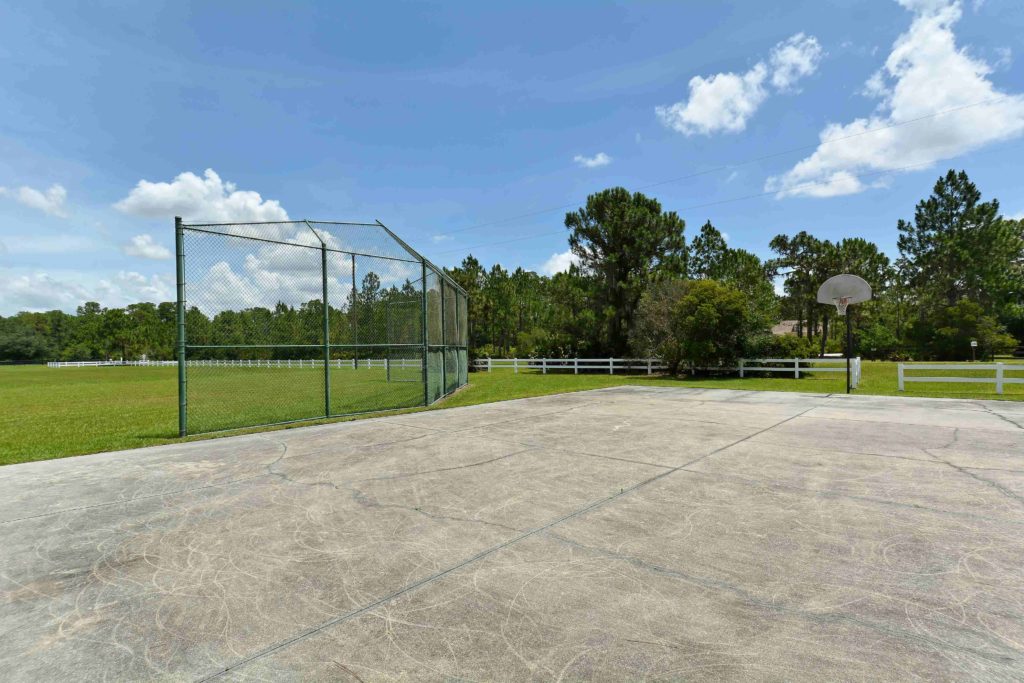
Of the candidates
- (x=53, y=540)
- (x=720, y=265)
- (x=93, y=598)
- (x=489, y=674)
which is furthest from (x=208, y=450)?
(x=720, y=265)

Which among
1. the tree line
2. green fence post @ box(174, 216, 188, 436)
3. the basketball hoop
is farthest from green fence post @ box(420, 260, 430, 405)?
the basketball hoop

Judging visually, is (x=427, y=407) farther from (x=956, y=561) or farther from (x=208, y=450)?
(x=956, y=561)

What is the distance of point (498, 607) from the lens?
2.69 metres

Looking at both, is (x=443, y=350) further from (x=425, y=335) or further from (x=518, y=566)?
(x=518, y=566)

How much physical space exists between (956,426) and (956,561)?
724 centimetres

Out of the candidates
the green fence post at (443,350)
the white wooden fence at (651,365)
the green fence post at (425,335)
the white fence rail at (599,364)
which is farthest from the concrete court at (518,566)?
the white fence rail at (599,364)

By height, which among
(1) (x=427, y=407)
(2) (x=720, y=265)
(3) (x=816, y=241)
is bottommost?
(1) (x=427, y=407)

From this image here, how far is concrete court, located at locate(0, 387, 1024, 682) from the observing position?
2.25 meters

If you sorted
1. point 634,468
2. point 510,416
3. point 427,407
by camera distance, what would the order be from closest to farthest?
point 634,468
point 510,416
point 427,407

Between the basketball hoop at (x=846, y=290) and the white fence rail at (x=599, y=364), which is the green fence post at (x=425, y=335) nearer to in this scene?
the basketball hoop at (x=846, y=290)

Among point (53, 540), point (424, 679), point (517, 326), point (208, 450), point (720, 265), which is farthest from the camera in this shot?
point (517, 326)

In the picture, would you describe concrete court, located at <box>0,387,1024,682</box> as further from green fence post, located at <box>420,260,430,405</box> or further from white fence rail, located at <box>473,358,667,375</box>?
white fence rail, located at <box>473,358,667,375</box>

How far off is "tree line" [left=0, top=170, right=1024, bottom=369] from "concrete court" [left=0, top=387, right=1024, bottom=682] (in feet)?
17.4

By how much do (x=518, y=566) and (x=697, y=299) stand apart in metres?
22.4
